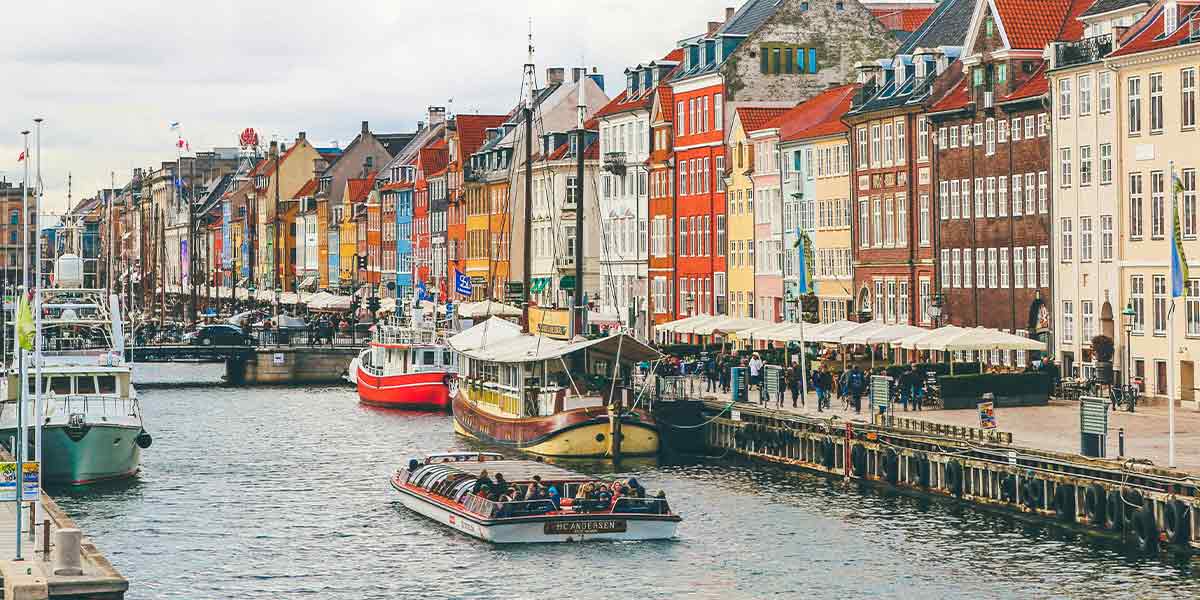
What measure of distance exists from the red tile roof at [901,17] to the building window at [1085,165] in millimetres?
40789

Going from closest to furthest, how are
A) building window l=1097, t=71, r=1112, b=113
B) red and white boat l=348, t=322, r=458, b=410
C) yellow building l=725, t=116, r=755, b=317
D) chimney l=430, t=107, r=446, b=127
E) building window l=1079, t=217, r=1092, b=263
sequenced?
building window l=1097, t=71, r=1112, b=113 → building window l=1079, t=217, r=1092, b=263 → red and white boat l=348, t=322, r=458, b=410 → yellow building l=725, t=116, r=755, b=317 → chimney l=430, t=107, r=446, b=127

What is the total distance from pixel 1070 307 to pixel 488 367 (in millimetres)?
21198

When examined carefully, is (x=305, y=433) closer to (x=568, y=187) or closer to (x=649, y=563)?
(x=649, y=563)

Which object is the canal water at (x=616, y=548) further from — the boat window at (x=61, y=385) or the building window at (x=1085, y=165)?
the building window at (x=1085, y=165)

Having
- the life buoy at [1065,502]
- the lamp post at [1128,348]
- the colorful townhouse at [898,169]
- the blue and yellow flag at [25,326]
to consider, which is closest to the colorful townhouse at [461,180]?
the colorful townhouse at [898,169]

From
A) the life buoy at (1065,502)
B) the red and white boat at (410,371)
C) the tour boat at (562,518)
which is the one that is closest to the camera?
the tour boat at (562,518)

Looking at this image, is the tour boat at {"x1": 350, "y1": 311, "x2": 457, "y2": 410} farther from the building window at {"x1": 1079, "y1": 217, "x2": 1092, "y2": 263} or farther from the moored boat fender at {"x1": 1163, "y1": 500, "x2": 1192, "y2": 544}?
the moored boat fender at {"x1": 1163, "y1": 500, "x2": 1192, "y2": 544}

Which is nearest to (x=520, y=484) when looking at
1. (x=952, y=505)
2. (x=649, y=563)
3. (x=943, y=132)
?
(x=649, y=563)

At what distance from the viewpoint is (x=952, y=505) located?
195 feet

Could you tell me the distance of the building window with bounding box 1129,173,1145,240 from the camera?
74.6 meters

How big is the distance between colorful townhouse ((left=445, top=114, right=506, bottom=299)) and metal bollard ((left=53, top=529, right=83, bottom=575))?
118 metres

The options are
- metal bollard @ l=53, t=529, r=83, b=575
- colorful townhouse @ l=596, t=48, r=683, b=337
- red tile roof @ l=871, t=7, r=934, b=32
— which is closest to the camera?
metal bollard @ l=53, t=529, r=83, b=575

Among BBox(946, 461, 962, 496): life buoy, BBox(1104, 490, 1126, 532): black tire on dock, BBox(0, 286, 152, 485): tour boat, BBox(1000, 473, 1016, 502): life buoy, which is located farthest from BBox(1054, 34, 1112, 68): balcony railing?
BBox(0, 286, 152, 485): tour boat

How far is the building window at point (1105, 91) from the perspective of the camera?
2990 inches
